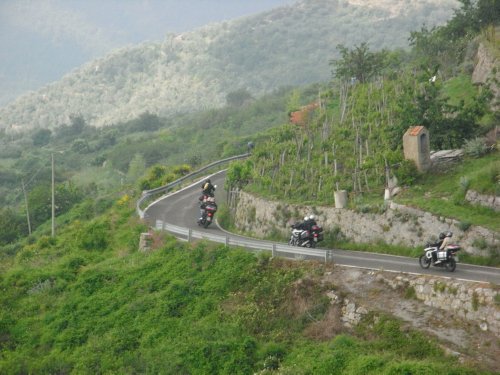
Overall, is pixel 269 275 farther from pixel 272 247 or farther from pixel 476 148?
pixel 476 148

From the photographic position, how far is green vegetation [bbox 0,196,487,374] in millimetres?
21047

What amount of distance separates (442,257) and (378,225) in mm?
5755

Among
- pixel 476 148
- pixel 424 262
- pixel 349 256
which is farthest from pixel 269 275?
pixel 476 148

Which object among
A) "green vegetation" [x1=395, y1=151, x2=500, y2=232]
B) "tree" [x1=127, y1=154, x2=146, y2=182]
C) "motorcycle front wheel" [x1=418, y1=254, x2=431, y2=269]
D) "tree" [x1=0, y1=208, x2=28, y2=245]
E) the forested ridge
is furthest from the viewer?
"tree" [x1=127, y1=154, x2=146, y2=182]

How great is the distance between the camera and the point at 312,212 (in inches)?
1281

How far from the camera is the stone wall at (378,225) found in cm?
2564

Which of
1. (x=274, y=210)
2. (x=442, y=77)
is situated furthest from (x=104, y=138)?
(x=274, y=210)

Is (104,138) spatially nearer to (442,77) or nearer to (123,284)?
(442,77)

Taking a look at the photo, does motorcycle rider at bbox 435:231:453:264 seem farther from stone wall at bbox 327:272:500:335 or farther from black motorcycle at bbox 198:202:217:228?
black motorcycle at bbox 198:202:217:228

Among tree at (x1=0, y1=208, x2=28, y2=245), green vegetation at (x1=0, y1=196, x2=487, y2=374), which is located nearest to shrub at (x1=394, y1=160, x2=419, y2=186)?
green vegetation at (x1=0, y1=196, x2=487, y2=374)

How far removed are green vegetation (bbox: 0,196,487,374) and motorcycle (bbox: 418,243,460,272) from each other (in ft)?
11.4

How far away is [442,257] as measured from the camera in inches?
934

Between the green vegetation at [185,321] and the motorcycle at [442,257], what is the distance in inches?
136

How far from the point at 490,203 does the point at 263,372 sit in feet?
35.6
